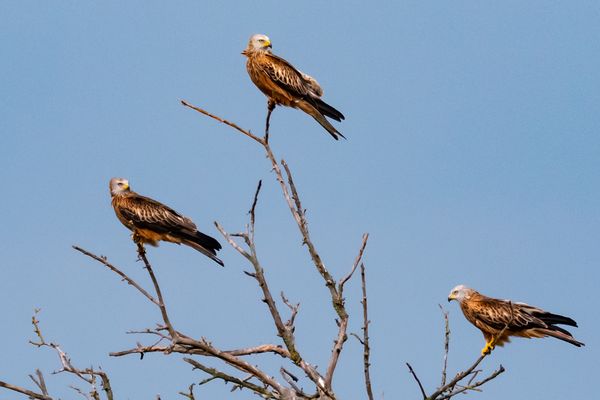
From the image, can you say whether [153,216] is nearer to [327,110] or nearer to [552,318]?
[327,110]

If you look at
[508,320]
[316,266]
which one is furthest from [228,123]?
[508,320]

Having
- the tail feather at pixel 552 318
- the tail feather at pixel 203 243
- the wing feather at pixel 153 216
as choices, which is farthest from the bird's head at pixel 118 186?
the tail feather at pixel 552 318

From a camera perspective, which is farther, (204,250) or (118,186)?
(118,186)

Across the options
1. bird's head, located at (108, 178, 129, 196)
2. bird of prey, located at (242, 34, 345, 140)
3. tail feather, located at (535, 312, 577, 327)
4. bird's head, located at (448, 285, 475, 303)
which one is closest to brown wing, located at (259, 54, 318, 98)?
bird of prey, located at (242, 34, 345, 140)

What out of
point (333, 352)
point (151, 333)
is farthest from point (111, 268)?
point (333, 352)

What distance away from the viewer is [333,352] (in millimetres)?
9406

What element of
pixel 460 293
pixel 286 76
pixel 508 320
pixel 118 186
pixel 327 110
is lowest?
pixel 508 320

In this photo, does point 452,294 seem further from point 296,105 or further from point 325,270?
point 325,270

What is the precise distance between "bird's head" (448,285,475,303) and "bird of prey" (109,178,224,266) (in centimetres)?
446

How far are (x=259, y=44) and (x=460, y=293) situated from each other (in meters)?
4.32

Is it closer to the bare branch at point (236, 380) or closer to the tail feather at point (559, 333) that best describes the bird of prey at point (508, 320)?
the tail feather at point (559, 333)

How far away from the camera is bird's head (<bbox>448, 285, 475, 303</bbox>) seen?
13.5 metres

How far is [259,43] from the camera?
1265 centimetres

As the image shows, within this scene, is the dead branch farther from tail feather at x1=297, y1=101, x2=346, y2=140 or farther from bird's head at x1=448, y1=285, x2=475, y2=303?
bird's head at x1=448, y1=285, x2=475, y2=303
